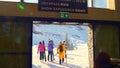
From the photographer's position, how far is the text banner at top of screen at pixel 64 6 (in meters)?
6.83

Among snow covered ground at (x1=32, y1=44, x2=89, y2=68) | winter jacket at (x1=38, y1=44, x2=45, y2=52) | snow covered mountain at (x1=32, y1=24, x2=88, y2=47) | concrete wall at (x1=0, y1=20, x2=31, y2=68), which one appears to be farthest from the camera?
snow covered mountain at (x1=32, y1=24, x2=88, y2=47)

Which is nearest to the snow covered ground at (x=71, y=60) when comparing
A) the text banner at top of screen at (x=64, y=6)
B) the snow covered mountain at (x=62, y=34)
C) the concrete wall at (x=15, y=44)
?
the snow covered mountain at (x=62, y=34)

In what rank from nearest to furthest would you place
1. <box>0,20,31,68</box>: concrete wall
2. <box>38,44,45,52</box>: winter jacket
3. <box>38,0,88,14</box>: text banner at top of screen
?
1. <box>0,20,31,68</box>: concrete wall
2. <box>38,0,88,14</box>: text banner at top of screen
3. <box>38,44,45,52</box>: winter jacket

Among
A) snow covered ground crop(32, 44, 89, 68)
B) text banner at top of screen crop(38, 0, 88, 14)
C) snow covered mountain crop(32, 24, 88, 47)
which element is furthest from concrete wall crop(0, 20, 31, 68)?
snow covered mountain crop(32, 24, 88, 47)

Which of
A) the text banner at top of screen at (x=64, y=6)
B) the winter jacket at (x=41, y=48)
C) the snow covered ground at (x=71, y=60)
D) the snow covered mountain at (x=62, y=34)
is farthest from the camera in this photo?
the snow covered mountain at (x=62, y=34)

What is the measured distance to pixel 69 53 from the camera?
13.7 m

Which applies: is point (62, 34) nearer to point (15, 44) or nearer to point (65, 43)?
point (65, 43)

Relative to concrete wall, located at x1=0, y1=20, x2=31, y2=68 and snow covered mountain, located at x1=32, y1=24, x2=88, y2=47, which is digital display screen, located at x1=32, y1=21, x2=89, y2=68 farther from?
concrete wall, located at x1=0, y1=20, x2=31, y2=68

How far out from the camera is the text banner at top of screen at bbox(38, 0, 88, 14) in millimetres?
6828

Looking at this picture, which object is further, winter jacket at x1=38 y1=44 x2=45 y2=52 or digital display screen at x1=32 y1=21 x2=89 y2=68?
winter jacket at x1=38 y1=44 x2=45 y2=52

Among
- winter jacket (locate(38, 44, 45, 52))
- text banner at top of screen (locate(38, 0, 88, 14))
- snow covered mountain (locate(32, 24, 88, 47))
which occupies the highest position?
text banner at top of screen (locate(38, 0, 88, 14))

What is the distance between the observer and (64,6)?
7.00 m

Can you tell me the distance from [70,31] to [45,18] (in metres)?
7.59

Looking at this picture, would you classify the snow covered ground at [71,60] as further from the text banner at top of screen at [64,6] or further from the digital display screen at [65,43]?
the text banner at top of screen at [64,6]
